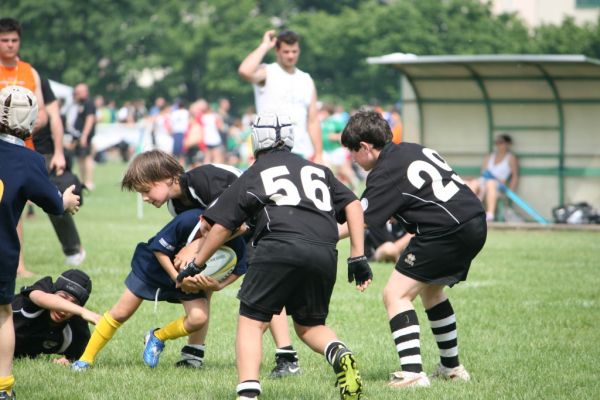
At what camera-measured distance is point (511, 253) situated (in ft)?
40.8

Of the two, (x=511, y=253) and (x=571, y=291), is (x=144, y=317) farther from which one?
(x=511, y=253)

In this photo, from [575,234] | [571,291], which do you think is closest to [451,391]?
[571,291]

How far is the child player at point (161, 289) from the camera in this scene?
244 inches

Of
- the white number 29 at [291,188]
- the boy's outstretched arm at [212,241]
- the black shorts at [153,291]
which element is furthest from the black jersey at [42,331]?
the white number 29 at [291,188]

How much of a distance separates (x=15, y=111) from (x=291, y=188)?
1520 millimetres

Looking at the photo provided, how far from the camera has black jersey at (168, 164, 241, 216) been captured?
6.07 metres

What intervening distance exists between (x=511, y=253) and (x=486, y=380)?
6554mm

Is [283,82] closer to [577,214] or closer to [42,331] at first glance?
[42,331]

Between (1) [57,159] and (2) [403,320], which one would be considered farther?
(1) [57,159]

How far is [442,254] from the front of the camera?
19.5 feet

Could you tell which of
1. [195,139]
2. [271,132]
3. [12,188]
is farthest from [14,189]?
[195,139]

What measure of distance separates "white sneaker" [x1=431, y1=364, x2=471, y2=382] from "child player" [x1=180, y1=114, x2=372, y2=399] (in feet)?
3.75

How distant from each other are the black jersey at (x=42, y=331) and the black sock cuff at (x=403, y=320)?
2106mm

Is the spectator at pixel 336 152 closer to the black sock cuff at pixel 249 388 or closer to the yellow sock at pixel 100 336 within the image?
the yellow sock at pixel 100 336
